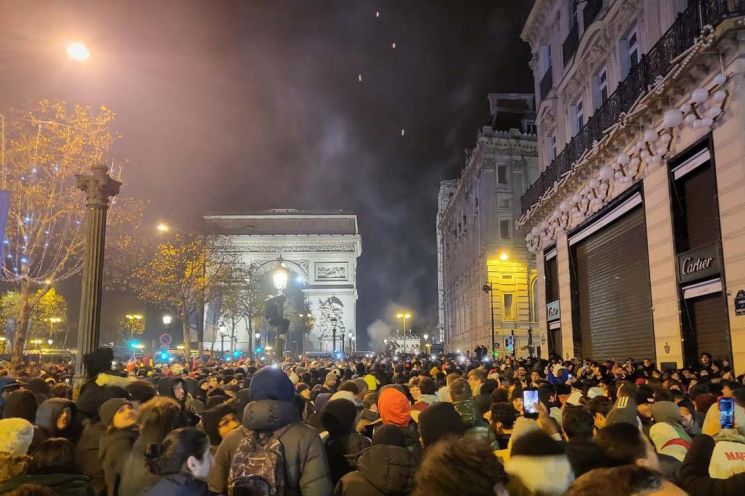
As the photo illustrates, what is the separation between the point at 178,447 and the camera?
368cm

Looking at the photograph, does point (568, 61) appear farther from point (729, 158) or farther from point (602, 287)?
→ point (729, 158)

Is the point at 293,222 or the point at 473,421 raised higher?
the point at 293,222

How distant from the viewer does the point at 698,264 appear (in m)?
14.1

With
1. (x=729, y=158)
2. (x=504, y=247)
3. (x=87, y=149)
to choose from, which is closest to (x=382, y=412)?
(x=729, y=158)

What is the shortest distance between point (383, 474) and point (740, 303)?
427 inches

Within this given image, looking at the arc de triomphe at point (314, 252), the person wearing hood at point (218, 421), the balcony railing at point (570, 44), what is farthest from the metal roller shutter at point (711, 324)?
the arc de triomphe at point (314, 252)

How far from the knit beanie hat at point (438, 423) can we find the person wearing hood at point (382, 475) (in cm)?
64

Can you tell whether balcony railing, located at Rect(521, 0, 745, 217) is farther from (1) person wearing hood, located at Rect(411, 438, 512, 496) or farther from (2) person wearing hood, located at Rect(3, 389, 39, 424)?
(2) person wearing hood, located at Rect(3, 389, 39, 424)

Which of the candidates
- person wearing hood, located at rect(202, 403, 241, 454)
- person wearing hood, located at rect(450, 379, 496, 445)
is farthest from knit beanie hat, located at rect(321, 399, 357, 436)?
person wearing hood, located at rect(202, 403, 241, 454)

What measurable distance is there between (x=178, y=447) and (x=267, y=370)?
33.6 inches

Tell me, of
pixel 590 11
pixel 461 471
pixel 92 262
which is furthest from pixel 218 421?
pixel 590 11

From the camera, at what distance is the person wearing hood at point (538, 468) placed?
3043 mm

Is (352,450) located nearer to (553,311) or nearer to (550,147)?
(553,311)

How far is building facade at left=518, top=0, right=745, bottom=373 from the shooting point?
41.1ft
